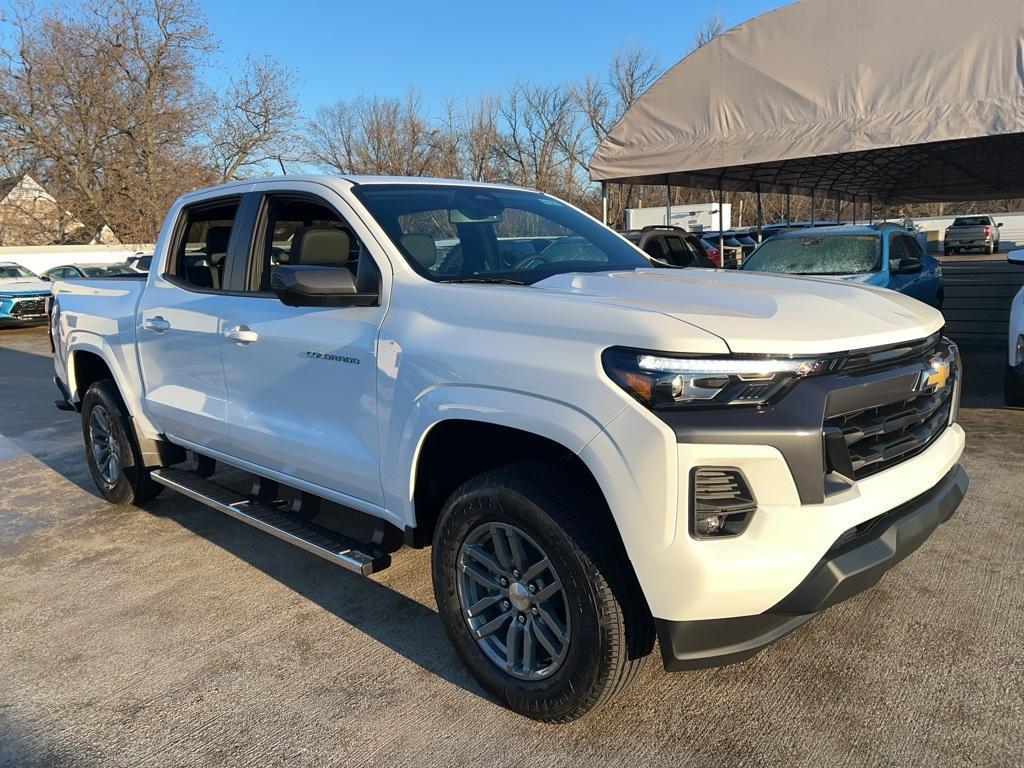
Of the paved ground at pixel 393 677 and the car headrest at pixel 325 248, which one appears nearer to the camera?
the paved ground at pixel 393 677

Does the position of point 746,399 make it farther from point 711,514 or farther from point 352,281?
point 352,281

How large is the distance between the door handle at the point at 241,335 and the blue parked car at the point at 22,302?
17.3 meters

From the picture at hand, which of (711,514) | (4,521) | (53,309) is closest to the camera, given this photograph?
(711,514)

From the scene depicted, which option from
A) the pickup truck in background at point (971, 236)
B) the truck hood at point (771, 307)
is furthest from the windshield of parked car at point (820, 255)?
the pickup truck in background at point (971, 236)

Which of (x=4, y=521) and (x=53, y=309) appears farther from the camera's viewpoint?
(x=53, y=309)

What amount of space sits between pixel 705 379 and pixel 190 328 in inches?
117

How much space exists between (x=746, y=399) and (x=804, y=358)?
22 cm

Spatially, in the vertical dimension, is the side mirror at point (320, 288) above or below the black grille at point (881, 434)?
above

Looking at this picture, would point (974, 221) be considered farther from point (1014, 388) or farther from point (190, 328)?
point (190, 328)

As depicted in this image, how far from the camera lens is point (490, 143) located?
5191 cm

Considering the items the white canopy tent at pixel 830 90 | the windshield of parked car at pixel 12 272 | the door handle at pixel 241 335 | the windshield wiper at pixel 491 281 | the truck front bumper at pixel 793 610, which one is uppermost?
the white canopy tent at pixel 830 90

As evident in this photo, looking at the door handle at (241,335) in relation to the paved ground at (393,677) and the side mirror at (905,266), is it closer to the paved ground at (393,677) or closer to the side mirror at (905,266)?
the paved ground at (393,677)

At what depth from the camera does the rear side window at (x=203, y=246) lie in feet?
14.4

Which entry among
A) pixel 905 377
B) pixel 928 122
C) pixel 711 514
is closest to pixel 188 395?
pixel 711 514
